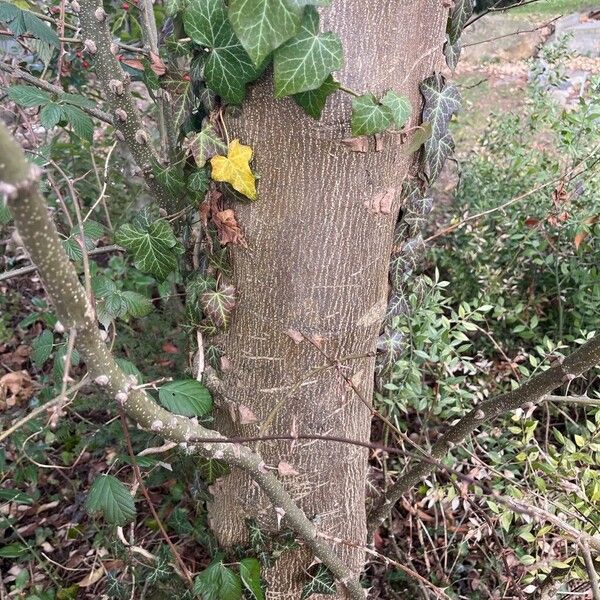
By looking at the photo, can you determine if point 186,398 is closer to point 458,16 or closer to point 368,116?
point 368,116

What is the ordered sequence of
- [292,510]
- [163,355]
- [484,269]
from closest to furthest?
1. [292,510]
2. [163,355]
3. [484,269]

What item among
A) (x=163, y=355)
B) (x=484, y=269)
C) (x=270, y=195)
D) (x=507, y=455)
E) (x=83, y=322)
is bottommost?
(x=507, y=455)

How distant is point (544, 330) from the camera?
6.90ft

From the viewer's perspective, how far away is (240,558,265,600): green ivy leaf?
3.78ft

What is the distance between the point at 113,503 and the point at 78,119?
859 millimetres

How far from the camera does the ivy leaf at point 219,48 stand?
2.70ft

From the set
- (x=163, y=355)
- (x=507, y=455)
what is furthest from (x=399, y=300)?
(x=163, y=355)

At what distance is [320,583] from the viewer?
120 cm

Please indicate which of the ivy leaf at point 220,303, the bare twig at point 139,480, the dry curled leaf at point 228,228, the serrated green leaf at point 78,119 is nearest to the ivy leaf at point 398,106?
the dry curled leaf at point 228,228

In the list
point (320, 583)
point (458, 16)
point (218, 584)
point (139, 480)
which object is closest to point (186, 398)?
point (139, 480)

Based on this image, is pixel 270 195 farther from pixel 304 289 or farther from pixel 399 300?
pixel 399 300

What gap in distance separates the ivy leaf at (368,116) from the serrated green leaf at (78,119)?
0.74m

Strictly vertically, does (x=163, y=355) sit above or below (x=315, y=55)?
below

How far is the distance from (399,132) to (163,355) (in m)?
1.28
